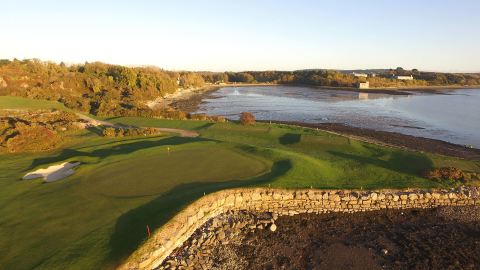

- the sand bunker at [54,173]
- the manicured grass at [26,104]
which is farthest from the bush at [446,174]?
the manicured grass at [26,104]

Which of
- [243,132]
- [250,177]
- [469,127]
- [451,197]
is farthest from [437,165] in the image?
[469,127]

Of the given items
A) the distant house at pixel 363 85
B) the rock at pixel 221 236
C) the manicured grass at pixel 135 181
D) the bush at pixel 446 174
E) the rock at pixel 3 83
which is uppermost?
the rock at pixel 3 83

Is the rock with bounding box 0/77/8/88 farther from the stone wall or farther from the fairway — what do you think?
the stone wall

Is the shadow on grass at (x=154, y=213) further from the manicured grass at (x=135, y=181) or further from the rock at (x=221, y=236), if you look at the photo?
the rock at (x=221, y=236)

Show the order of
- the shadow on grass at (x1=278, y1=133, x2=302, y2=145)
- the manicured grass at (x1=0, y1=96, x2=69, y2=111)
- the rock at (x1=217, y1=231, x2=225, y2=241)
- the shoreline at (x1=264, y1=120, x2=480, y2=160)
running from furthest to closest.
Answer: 1. the manicured grass at (x1=0, y1=96, x2=69, y2=111)
2. the shoreline at (x1=264, y1=120, x2=480, y2=160)
3. the shadow on grass at (x1=278, y1=133, x2=302, y2=145)
4. the rock at (x1=217, y1=231, x2=225, y2=241)

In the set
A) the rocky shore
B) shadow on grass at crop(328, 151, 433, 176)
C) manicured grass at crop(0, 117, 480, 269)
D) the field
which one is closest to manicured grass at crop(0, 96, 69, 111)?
the field

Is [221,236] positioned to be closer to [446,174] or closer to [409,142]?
[446,174]

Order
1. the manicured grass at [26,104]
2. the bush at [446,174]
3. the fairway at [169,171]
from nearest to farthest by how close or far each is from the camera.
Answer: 1. the fairway at [169,171]
2. the bush at [446,174]
3. the manicured grass at [26,104]
